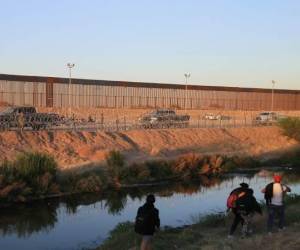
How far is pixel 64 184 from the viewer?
99.7 feet

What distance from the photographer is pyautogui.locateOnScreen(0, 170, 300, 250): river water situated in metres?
20.0

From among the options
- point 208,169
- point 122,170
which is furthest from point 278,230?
point 208,169

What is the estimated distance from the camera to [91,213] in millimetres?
25000

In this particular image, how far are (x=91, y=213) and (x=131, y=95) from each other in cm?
6099

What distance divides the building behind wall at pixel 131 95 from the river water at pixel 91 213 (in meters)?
36.8

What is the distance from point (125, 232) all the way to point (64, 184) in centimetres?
1309

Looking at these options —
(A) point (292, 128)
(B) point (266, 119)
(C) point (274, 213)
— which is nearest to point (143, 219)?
(C) point (274, 213)

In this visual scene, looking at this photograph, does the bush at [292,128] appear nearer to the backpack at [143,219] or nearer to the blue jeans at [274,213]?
the blue jeans at [274,213]

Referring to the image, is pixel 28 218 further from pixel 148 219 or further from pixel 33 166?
pixel 148 219

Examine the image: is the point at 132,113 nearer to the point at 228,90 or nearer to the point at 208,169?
the point at 228,90

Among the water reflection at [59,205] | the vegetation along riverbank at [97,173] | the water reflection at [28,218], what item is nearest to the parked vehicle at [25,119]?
the vegetation along riverbank at [97,173]

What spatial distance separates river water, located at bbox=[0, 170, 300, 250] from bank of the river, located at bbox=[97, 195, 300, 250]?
2551 millimetres

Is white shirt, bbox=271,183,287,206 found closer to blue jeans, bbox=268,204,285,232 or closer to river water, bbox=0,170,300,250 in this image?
blue jeans, bbox=268,204,285,232

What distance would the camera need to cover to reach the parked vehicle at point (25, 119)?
44.2 meters
